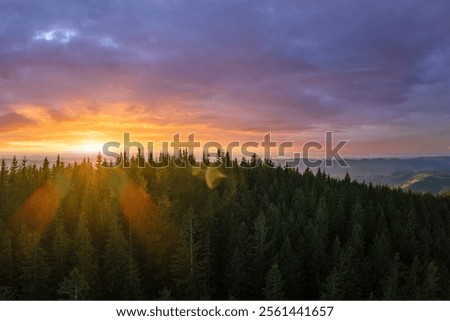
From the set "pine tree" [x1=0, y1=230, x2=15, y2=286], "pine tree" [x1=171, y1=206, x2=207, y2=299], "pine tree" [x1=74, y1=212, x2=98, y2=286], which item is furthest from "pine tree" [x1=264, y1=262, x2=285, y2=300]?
"pine tree" [x1=0, y1=230, x2=15, y2=286]

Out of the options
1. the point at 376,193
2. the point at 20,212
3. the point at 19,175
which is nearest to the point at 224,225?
the point at 20,212

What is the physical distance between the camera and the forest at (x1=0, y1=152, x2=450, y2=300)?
211 ft

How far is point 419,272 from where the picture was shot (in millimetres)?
81312

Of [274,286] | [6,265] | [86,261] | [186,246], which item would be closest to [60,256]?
[86,261]

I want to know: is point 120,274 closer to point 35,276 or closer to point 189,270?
point 189,270

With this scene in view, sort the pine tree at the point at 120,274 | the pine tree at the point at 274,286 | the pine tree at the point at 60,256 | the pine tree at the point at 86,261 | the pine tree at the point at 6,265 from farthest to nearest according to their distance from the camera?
the pine tree at the point at 6,265
the pine tree at the point at 60,256
the pine tree at the point at 86,261
the pine tree at the point at 120,274
the pine tree at the point at 274,286

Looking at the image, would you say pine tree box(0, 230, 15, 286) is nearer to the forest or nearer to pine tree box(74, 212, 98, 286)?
the forest

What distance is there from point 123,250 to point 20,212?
50.1 meters

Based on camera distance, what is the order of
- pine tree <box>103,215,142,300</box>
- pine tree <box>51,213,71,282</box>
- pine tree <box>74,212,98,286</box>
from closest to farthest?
pine tree <box>103,215,142,300</box>, pine tree <box>74,212,98,286</box>, pine tree <box>51,213,71,282</box>

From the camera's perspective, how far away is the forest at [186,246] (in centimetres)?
6425

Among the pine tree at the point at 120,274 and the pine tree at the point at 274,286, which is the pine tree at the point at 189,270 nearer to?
the pine tree at the point at 120,274

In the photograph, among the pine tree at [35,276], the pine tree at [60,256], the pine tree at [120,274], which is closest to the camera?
the pine tree at [120,274]

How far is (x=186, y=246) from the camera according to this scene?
66.6 metres

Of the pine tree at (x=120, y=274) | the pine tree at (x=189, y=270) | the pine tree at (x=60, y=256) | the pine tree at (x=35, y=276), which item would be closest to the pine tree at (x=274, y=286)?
the pine tree at (x=189, y=270)
